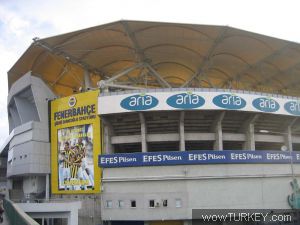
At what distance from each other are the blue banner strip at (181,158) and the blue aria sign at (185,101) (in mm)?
4095

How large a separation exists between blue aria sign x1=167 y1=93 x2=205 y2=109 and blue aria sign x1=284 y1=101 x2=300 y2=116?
962 cm

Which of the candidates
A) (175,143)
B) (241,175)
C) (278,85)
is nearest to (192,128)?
(175,143)

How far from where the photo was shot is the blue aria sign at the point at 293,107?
37344 millimetres

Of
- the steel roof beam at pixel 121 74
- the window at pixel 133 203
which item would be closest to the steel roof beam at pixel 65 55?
the steel roof beam at pixel 121 74

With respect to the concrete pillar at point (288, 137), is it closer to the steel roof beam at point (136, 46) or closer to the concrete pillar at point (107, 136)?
the steel roof beam at point (136, 46)

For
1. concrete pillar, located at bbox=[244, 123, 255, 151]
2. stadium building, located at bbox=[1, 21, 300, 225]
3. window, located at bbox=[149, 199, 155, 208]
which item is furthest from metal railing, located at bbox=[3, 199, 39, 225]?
concrete pillar, located at bbox=[244, 123, 255, 151]

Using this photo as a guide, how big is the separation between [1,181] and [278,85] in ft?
197

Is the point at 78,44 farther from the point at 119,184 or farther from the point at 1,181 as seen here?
the point at 1,181

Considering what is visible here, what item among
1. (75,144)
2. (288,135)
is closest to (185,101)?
(75,144)

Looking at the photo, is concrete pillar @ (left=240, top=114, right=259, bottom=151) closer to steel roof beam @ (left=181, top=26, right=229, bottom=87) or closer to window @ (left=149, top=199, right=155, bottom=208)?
steel roof beam @ (left=181, top=26, right=229, bottom=87)

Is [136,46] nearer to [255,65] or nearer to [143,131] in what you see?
[143,131]

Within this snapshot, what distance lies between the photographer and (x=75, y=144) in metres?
38.0

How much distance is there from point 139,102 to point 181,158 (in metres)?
6.17

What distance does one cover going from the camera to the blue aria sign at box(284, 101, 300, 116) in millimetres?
37344
